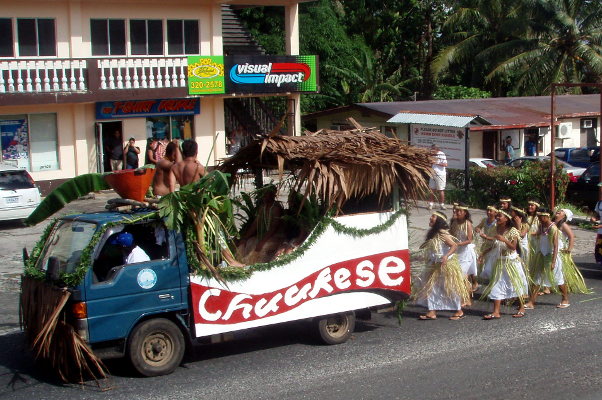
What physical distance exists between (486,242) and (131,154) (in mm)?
13247

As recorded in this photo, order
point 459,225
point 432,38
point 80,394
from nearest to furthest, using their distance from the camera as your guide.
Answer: point 80,394 < point 459,225 < point 432,38

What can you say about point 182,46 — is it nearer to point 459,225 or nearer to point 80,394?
point 459,225

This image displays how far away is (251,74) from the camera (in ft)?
82.2

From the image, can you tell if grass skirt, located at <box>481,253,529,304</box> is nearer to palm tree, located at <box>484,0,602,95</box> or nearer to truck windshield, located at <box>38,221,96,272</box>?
truck windshield, located at <box>38,221,96,272</box>

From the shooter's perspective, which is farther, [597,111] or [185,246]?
[597,111]

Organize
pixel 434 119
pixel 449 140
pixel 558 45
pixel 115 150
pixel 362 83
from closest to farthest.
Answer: pixel 449 140 → pixel 434 119 → pixel 115 150 → pixel 362 83 → pixel 558 45

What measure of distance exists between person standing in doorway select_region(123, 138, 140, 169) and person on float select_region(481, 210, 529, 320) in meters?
13.9

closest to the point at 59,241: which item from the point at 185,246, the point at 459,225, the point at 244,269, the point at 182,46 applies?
the point at 185,246

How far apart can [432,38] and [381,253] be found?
111 feet

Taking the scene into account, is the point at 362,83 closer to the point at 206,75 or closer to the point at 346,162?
the point at 206,75

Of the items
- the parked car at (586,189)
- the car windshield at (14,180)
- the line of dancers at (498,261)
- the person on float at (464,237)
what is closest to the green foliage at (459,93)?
the parked car at (586,189)

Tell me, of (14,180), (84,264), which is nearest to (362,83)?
(14,180)

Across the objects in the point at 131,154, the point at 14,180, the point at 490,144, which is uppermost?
the point at 490,144

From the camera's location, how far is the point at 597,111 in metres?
30.6
